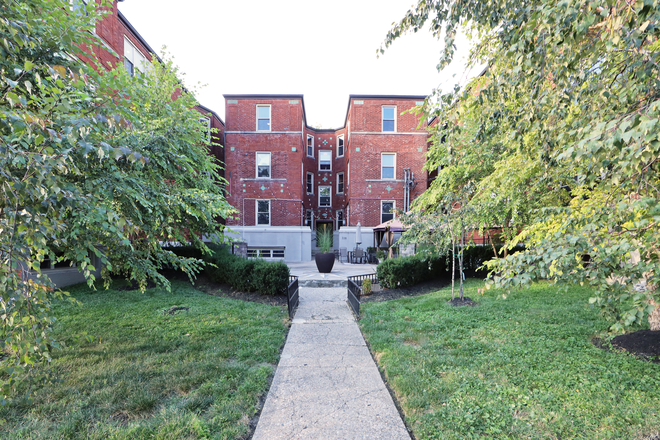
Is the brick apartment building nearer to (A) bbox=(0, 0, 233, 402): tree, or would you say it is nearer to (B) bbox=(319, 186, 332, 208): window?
(B) bbox=(319, 186, 332, 208): window

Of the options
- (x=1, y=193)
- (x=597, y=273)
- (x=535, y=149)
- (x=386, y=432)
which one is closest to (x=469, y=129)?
(x=535, y=149)

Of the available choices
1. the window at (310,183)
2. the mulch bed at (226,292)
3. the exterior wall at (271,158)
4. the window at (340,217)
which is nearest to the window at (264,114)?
the exterior wall at (271,158)

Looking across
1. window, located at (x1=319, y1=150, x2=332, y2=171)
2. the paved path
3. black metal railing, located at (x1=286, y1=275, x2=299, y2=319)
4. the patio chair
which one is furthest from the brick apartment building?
the paved path

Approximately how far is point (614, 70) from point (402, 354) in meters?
3.87

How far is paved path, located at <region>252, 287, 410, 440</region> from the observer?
9.16 feet

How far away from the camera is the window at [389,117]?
2073 centimetres

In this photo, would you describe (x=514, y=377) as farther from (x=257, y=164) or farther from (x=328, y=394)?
(x=257, y=164)

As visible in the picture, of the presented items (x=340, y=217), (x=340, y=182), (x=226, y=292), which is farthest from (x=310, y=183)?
(x=226, y=292)

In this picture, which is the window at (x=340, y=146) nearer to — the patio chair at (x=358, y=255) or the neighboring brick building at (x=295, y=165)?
the neighboring brick building at (x=295, y=165)

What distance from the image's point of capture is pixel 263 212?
2064 cm

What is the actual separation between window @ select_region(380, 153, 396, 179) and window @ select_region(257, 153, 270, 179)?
753cm

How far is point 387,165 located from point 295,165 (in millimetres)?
6112

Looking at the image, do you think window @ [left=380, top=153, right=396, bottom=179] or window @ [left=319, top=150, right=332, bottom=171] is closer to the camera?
window @ [left=380, top=153, right=396, bottom=179]

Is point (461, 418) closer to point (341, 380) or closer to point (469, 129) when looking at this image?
point (341, 380)
